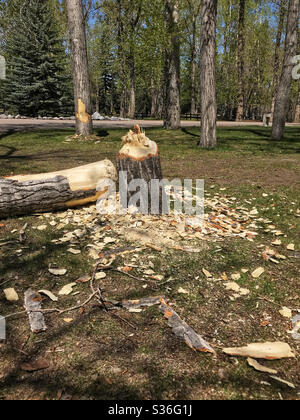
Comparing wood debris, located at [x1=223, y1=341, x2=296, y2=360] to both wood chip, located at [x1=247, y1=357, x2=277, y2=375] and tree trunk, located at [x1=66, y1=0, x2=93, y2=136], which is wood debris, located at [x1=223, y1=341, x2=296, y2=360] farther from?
tree trunk, located at [x1=66, y1=0, x2=93, y2=136]

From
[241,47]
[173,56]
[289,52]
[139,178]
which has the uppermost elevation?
[241,47]

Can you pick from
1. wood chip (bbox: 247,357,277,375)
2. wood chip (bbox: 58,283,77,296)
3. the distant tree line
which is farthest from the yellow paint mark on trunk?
wood chip (bbox: 247,357,277,375)

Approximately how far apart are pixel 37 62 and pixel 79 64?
12692mm

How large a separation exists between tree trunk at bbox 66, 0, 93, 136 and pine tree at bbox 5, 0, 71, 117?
11.1 meters

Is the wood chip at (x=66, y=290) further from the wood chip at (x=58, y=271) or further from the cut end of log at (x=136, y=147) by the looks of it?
the cut end of log at (x=136, y=147)

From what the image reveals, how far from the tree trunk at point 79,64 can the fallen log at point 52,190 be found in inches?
243

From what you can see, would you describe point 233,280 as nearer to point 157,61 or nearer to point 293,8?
point 293,8

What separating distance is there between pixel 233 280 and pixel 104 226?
1.74 metres

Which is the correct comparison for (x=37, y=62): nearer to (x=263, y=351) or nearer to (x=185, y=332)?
(x=185, y=332)

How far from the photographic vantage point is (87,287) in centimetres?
253

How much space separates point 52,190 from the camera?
13.1 feet

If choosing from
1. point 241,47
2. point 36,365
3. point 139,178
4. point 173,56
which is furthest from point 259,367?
point 241,47

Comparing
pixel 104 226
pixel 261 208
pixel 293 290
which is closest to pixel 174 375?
pixel 293 290

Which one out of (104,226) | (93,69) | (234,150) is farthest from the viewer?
(93,69)
